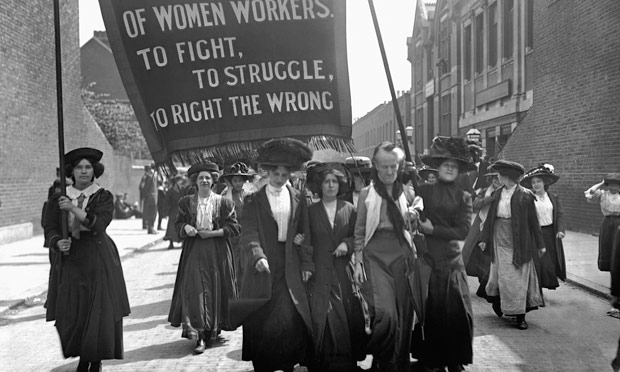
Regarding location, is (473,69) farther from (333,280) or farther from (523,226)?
(333,280)

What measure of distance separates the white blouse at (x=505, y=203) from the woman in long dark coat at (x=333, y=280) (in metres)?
2.84

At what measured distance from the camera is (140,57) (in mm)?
4668

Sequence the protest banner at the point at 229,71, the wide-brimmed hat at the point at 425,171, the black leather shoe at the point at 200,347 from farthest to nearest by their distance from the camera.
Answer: the wide-brimmed hat at the point at 425,171 < the black leather shoe at the point at 200,347 < the protest banner at the point at 229,71

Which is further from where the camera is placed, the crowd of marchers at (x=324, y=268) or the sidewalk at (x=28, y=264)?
the sidewalk at (x=28, y=264)

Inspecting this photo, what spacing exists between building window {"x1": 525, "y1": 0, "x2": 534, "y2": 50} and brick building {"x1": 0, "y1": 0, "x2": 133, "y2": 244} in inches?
544

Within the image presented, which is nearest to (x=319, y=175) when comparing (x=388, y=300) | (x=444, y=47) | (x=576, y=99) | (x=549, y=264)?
(x=388, y=300)

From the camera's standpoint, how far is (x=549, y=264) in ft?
28.8

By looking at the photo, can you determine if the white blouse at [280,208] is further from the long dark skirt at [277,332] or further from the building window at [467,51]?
the building window at [467,51]

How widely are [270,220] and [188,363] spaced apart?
1624 millimetres

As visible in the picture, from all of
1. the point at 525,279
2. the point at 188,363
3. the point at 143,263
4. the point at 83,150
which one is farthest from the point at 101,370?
the point at 143,263

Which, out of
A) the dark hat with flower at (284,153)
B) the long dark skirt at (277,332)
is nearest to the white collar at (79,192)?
the dark hat with flower at (284,153)

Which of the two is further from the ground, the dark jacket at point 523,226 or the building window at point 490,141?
the building window at point 490,141

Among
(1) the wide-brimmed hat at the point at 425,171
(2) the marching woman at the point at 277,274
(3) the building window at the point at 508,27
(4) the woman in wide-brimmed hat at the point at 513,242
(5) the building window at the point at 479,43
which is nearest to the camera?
(2) the marching woman at the point at 277,274

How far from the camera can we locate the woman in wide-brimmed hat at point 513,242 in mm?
7648
